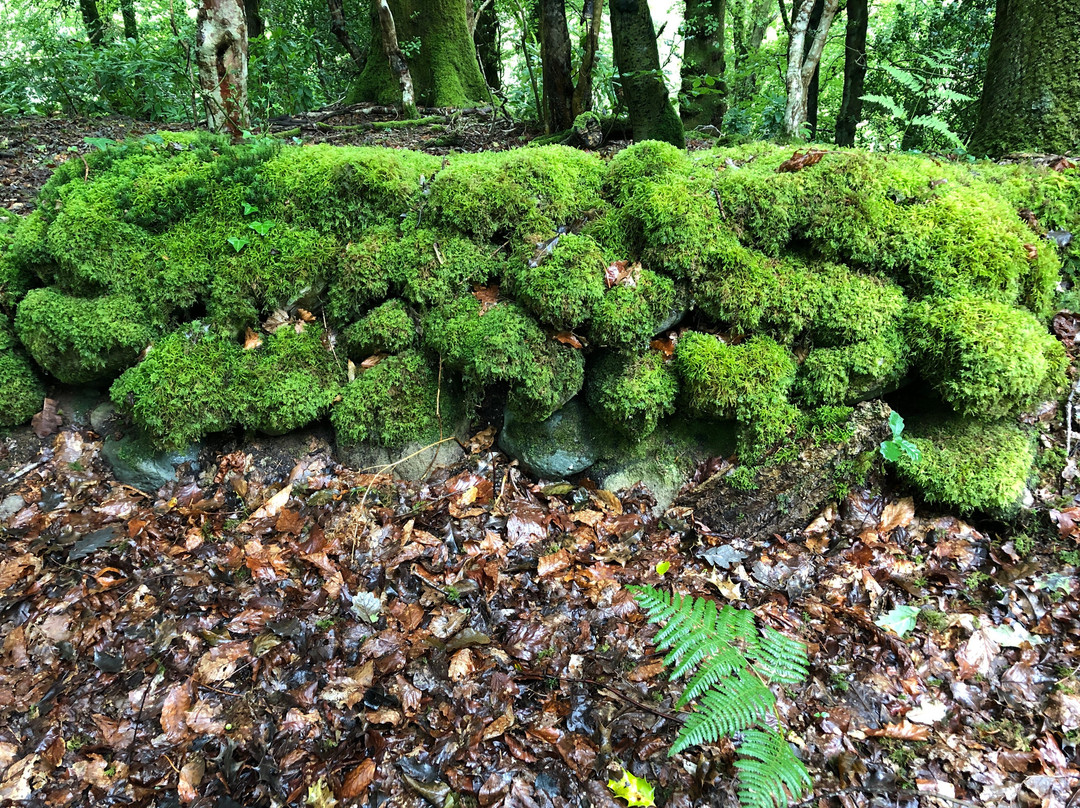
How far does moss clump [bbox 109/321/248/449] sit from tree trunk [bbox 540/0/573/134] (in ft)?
15.6

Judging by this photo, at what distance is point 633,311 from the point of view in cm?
366

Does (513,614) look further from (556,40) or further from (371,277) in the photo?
(556,40)

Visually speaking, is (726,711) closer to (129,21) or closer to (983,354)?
(983,354)

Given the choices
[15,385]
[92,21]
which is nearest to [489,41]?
[92,21]

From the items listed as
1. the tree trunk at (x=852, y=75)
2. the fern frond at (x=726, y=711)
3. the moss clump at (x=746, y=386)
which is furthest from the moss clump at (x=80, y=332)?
the tree trunk at (x=852, y=75)

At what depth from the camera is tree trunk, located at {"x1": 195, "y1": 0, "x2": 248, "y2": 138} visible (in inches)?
176

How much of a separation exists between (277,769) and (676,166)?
4334 millimetres

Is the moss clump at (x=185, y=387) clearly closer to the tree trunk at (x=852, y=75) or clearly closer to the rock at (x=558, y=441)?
the rock at (x=558, y=441)

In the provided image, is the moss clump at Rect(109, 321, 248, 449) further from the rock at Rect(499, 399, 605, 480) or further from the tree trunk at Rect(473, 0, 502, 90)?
the tree trunk at Rect(473, 0, 502, 90)

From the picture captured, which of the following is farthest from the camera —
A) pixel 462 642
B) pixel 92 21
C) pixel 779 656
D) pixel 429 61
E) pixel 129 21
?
pixel 129 21

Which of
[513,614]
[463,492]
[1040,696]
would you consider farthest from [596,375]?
[1040,696]

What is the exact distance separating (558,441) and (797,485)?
165cm

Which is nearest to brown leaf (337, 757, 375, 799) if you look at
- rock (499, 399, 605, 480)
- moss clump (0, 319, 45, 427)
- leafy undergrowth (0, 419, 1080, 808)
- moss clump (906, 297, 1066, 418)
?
leafy undergrowth (0, 419, 1080, 808)

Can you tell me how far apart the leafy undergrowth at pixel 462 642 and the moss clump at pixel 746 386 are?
2.36 feet
